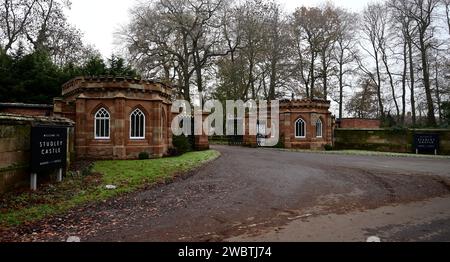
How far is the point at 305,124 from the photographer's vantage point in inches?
1216

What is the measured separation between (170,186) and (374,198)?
6207mm

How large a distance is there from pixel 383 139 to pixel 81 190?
26.5m

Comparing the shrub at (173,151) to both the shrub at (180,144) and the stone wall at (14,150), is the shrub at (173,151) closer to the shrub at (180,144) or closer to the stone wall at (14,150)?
the shrub at (180,144)

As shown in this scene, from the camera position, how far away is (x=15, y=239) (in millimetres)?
6016

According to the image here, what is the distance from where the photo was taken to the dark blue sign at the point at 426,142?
88.1 ft

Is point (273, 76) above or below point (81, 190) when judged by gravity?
above

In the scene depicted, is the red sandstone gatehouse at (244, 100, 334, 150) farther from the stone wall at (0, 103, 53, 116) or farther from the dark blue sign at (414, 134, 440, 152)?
the stone wall at (0, 103, 53, 116)

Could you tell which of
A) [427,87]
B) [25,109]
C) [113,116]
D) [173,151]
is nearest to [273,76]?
[427,87]

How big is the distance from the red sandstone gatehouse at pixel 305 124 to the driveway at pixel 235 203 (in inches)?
634

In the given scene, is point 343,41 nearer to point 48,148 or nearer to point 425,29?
point 425,29

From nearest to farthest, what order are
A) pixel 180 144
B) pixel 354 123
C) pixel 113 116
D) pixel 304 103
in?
1. pixel 113 116
2. pixel 180 144
3. pixel 304 103
4. pixel 354 123

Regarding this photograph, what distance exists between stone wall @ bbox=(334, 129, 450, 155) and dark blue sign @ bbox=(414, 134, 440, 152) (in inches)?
12.7
